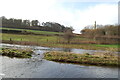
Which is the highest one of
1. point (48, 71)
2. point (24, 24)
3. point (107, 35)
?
point (24, 24)

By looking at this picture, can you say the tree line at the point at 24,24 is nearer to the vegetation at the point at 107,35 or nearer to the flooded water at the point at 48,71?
the vegetation at the point at 107,35

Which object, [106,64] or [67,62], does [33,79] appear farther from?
[106,64]

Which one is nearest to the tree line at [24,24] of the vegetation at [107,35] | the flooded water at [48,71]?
the vegetation at [107,35]

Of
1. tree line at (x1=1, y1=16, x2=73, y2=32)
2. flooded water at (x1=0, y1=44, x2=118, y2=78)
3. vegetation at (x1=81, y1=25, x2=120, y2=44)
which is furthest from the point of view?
tree line at (x1=1, y1=16, x2=73, y2=32)

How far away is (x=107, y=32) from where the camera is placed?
6109 centimetres

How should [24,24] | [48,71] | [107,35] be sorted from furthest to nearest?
1. [24,24]
2. [107,35]
3. [48,71]

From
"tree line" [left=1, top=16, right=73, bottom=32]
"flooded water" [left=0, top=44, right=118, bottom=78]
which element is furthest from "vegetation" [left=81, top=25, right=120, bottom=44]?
"flooded water" [left=0, top=44, right=118, bottom=78]

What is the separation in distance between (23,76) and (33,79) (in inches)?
37.8

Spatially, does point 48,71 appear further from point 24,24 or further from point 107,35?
point 24,24

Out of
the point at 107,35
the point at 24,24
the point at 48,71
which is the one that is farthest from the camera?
the point at 24,24

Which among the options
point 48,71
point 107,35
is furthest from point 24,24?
point 48,71

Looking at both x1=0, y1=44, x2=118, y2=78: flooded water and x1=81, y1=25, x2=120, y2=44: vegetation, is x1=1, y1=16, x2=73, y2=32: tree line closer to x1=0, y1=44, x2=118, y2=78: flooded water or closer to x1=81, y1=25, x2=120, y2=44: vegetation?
x1=81, y1=25, x2=120, y2=44: vegetation

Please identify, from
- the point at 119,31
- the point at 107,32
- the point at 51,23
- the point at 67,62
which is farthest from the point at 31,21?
the point at 67,62

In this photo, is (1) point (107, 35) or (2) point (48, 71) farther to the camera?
(1) point (107, 35)
